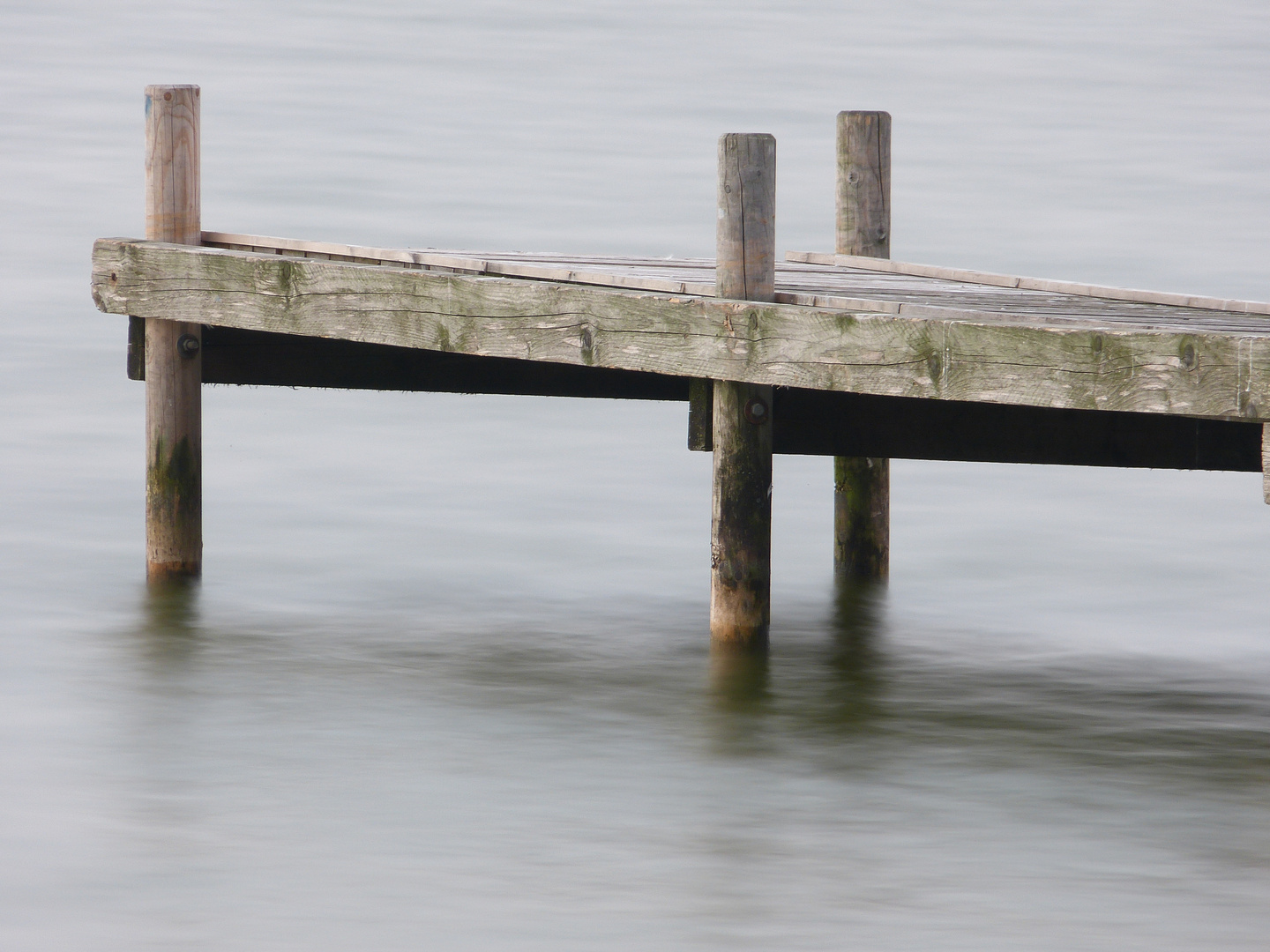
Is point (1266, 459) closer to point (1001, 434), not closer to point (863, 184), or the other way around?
point (1001, 434)

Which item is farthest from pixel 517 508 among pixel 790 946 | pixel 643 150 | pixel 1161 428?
pixel 643 150

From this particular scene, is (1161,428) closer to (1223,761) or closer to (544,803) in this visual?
(1223,761)

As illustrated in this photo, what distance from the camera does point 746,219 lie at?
328 inches

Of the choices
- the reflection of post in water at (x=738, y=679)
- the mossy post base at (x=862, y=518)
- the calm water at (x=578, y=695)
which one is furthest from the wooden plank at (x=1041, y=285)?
the reflection of post in water at (x=738, y=679)

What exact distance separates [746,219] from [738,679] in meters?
1.81

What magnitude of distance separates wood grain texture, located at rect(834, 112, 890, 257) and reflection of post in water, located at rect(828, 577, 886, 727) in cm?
161

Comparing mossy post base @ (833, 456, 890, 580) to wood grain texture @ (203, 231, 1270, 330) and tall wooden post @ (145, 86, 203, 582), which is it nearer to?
wood grain texture @ (203, 231, 1270, 330)

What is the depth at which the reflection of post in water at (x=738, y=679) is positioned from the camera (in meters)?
8.51

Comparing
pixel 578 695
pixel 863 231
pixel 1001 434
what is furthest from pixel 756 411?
pixel 863 231

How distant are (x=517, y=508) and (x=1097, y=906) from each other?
24.5 ft

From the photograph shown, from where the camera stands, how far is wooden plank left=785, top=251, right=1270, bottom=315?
844 centimetres

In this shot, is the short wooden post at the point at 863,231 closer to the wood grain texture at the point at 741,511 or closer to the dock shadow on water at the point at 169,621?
the wood grain texture at the point at 741,511

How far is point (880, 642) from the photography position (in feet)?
31.7

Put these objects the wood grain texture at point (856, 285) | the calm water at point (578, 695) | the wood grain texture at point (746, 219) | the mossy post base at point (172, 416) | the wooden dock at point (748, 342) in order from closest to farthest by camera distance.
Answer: the calm water at point (578, 695), the wooden dock at point (748, 342), the wood grain texture at point (856, 285), the wood grain texture at point (746, 219), the mossy post base at point (172, 416)
